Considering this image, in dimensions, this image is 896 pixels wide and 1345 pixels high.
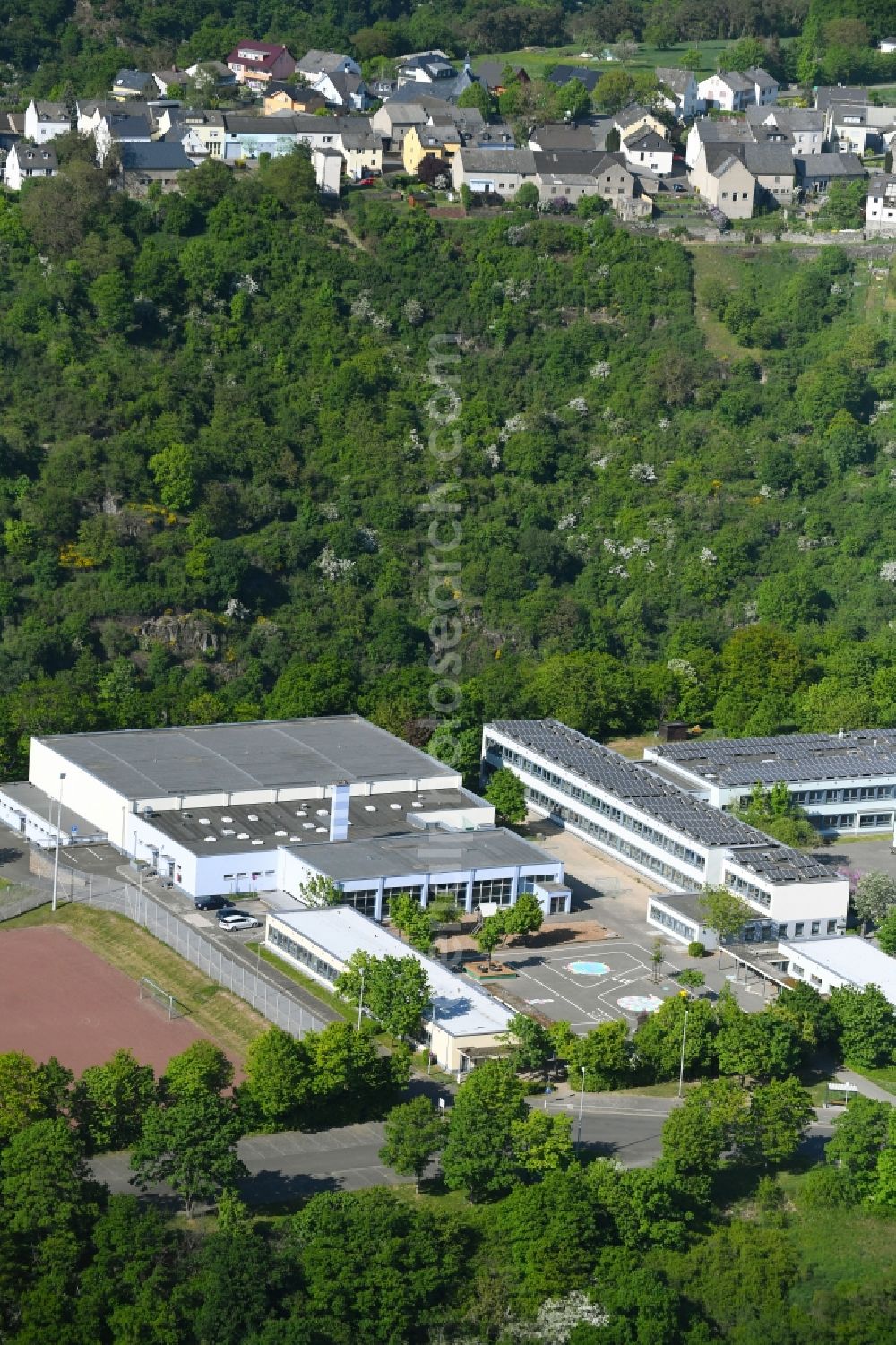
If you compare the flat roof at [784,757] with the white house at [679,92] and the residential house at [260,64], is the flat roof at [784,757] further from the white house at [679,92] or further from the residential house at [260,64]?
the residential house at [260,64]

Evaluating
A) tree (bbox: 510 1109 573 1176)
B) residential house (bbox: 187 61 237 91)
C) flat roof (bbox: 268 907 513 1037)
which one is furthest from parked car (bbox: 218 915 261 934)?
residential house (bbox: 187 61 237 91)

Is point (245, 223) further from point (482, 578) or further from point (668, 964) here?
point (668, 964)

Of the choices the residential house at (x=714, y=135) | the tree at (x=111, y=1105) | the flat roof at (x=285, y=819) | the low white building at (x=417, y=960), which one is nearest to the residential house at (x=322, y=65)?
the residential house at (x=714, y=135)

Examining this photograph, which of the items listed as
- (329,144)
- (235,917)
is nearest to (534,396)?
(329,144)

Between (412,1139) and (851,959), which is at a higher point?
(412,1139)

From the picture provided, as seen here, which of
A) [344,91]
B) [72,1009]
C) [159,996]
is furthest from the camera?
[344,91]

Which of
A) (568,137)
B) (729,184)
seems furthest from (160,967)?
(568,137)

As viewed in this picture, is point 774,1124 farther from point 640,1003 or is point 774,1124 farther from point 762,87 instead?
point 762,87
